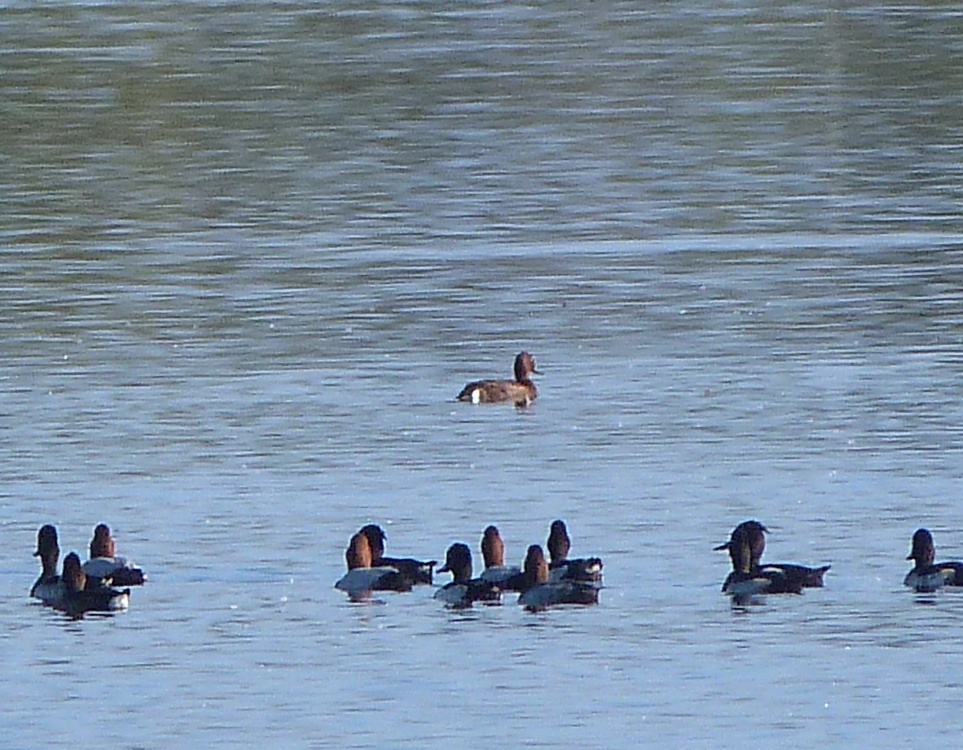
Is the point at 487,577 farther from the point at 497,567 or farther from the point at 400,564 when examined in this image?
the point at 400,564

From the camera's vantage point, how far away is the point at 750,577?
16.0 meters

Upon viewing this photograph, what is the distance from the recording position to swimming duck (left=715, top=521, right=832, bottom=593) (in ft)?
52.7

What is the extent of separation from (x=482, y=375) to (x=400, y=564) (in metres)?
7.07

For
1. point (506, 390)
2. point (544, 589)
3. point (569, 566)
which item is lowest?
point (544, 589)

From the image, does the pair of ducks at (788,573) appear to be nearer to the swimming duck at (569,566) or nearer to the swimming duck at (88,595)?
the swimming duck at (569,566)

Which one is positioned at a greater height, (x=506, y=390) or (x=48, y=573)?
(x=506, y=390)

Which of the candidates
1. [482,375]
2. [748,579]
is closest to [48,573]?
[748,579]

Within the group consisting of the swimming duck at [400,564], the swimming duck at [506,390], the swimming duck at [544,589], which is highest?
the swimming duck at [506,390]

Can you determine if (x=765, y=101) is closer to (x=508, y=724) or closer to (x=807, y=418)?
(x=807, y=418)

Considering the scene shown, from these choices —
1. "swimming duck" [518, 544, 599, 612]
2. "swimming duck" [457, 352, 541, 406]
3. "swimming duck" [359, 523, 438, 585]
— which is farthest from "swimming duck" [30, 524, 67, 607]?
"swimming duck" [457, 352, 541, 406]

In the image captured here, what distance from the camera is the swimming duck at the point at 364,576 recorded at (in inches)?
642

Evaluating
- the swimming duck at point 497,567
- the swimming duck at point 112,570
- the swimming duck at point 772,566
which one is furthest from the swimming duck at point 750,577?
the swimming duck at point 112,570

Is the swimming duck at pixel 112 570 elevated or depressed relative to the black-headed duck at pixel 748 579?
elevated

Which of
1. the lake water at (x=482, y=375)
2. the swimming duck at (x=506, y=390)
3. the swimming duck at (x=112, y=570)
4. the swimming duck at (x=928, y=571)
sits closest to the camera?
the lake water at (x=482, y=375)
